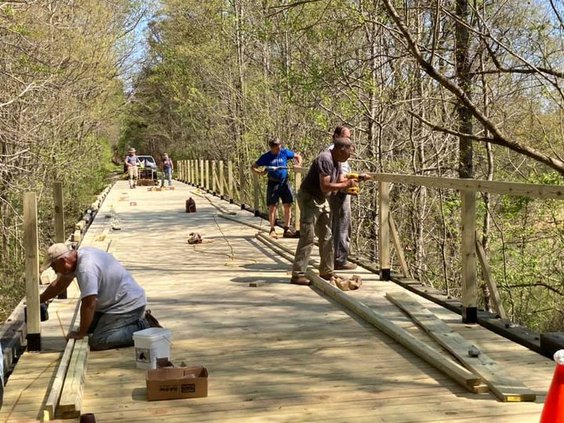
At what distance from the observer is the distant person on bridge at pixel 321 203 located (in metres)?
7.22

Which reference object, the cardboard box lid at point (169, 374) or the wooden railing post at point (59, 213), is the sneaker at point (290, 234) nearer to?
the wooden railing post at point (59, 213)

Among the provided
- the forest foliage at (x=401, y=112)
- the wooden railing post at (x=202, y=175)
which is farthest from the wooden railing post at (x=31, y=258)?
the wooden railing post at (x=202, y=175)

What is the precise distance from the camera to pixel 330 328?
586 cm

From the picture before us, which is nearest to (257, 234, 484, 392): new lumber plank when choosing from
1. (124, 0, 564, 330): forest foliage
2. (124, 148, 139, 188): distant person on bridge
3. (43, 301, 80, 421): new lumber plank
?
(43, 301, 80, 421): new lumber plank

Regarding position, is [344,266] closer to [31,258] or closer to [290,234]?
[290,234]

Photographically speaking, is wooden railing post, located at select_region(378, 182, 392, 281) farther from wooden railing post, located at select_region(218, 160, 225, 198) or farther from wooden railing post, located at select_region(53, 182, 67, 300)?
wooden railing post, located at select_region(218, 160, 225, 198)

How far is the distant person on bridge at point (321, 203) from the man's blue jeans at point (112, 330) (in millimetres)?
2590

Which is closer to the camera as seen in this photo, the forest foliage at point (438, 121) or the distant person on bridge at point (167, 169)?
the forest foliage at point (438, 121)

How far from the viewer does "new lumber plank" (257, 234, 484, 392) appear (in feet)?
13.9

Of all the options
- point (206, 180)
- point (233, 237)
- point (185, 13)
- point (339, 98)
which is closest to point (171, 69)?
point (185, 13)

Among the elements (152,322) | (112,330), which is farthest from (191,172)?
(112,330)

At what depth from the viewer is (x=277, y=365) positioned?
484 cm

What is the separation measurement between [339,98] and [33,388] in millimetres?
11406

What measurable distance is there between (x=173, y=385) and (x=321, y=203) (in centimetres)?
366
